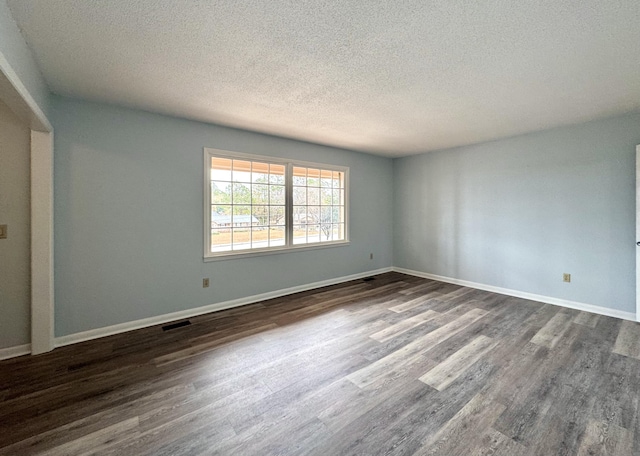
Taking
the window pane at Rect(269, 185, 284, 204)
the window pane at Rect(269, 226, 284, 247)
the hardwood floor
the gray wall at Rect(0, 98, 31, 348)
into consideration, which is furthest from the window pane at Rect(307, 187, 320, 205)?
the gray wall at Rect(0, 98, 31, 348)

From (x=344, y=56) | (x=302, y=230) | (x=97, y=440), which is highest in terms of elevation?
(x=344, y=56)

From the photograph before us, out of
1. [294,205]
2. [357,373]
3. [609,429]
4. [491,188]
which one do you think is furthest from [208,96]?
[491,188]

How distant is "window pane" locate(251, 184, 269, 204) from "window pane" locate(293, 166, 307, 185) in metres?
0.54

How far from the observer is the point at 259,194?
3.89 metres

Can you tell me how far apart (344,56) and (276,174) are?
2.31 meters

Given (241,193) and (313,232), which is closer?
(241,193)

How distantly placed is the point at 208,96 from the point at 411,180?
406 cm

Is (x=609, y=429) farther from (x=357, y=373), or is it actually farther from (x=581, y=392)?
(x=357, y=373)

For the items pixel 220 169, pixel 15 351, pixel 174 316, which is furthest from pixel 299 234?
pixel 15 351

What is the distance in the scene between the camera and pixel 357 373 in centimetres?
212

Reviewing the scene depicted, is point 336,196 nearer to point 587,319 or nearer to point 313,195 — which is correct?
point 313,195

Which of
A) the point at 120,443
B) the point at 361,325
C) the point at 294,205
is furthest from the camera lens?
the point at 294,205

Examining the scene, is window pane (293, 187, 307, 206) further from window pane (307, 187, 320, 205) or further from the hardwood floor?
the hardwood floor

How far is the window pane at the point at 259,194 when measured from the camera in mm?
3836
